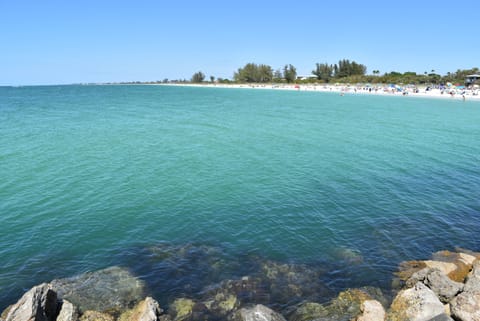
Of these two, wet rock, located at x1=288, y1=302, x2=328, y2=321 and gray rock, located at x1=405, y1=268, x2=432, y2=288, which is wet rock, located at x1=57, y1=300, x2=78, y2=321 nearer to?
wet rock, located at x1=288, y1=302, x2=328, y2=321

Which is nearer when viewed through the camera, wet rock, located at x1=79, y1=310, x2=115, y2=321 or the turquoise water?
wet rock, located at x1=79, y1=310, x2=115, y2=321

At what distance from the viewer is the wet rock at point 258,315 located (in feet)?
40.2

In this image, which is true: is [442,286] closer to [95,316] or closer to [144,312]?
[144,312]

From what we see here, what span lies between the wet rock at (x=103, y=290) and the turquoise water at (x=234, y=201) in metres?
0.75

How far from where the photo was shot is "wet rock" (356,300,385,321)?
12.6 m

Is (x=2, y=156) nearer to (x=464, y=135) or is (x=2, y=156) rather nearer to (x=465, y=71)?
(x=464, y=135)

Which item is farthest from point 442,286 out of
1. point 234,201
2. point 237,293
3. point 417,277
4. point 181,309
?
point 234,201

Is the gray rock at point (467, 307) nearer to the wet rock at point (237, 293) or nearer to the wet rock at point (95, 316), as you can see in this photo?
the wet rock at point (237, 293)

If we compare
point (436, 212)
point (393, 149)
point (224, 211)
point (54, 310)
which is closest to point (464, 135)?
point (393, 149)

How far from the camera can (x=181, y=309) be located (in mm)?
13516

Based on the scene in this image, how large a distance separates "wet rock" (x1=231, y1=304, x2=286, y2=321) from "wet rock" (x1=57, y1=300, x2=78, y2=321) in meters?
6.04

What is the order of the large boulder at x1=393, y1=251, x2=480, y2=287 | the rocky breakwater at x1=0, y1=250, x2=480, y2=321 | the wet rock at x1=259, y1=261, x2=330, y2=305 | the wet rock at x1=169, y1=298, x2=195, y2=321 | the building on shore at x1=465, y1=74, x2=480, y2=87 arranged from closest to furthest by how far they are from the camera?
the rocky breakwater at x1=0, y1=250, x2=480, y2=321
the wet rock at x1=169, y1=298, x2=195, y2=321
the wet rock at x1=259, y1=261, x2=330, y2=305
the large boulder at x1=393, y1=251, x2=480, y2=287
the building on shore at x1=465, y1=74, x2=480, y2=87

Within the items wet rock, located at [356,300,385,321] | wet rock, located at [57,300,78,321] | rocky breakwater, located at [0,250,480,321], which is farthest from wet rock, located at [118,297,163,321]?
wet rock, located at [356,300,385,321]

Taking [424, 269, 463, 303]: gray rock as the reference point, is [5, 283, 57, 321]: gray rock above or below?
above
